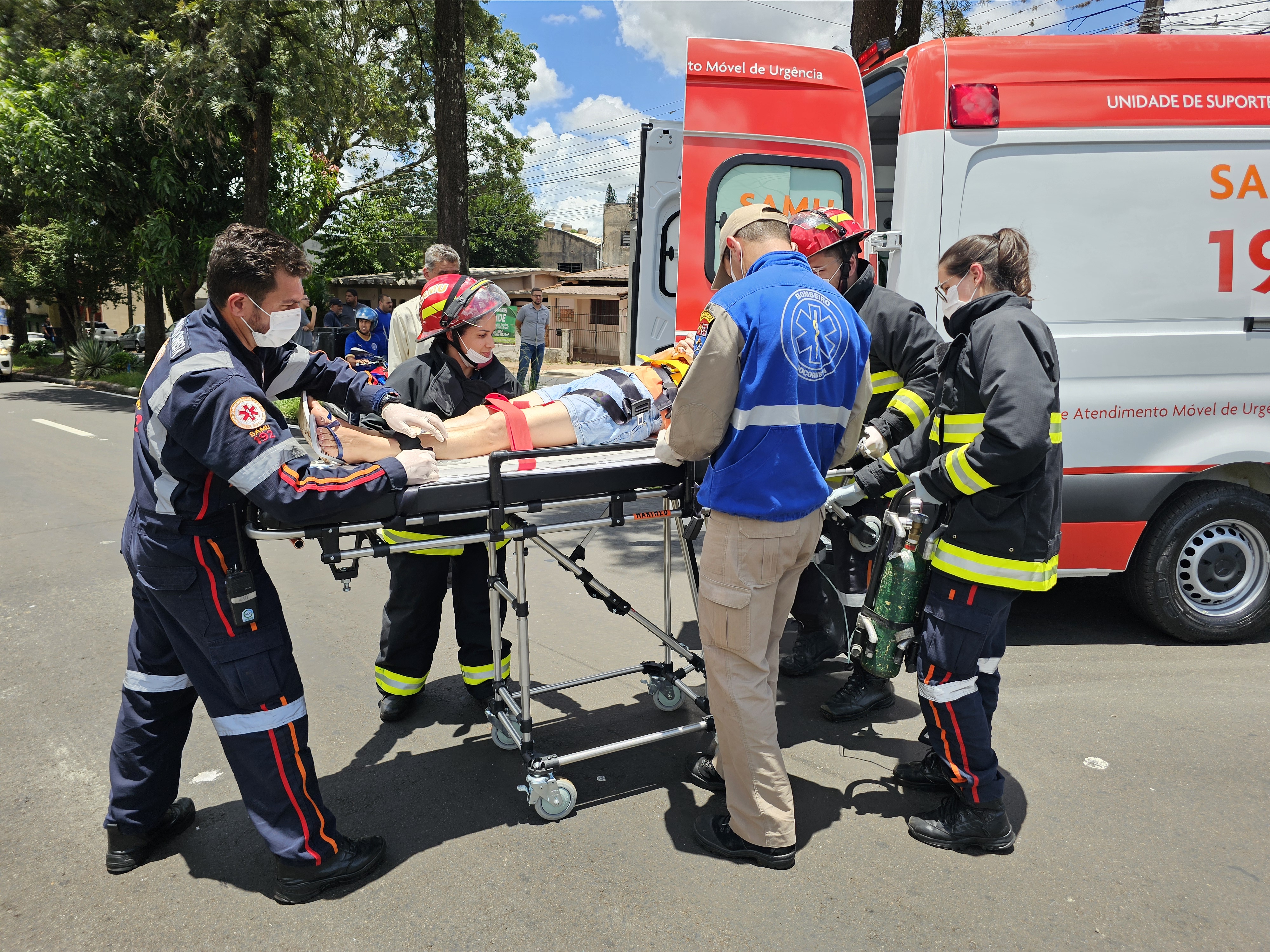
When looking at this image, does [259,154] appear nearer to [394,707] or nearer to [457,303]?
[457,303]

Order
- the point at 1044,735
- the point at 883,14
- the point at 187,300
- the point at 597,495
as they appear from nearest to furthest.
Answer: the point at 597,495 < the point at 1044,735 < the point at 883,14 < the point at 187,300

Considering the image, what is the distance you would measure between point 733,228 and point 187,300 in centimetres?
1532

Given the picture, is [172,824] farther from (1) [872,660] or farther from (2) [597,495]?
(1) [872,660]

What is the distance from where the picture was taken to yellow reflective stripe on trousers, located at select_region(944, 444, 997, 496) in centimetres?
262

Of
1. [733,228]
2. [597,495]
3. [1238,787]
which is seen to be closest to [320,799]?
[597,495]

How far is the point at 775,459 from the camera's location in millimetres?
2506

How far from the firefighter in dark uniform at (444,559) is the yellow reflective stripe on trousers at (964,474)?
5.88ft

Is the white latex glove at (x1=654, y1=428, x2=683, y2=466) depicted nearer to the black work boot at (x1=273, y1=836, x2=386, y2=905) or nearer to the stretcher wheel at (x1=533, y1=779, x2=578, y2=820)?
the stretcher wheel at (x1=533, y1=779, x2=578, y2=820)

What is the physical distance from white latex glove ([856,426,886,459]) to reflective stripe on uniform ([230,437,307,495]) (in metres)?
2.04

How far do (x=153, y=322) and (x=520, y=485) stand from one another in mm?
18908

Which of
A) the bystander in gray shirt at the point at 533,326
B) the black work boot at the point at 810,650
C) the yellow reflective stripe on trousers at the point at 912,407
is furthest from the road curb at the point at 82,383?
the yellow reflective stripe on trousers at the point at 912,407

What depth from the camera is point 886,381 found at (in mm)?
3666

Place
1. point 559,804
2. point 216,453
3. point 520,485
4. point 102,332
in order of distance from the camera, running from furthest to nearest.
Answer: point 102,332, point 559,804, point 520,485, point 216,453

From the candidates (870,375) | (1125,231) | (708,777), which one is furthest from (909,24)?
(708,777)
